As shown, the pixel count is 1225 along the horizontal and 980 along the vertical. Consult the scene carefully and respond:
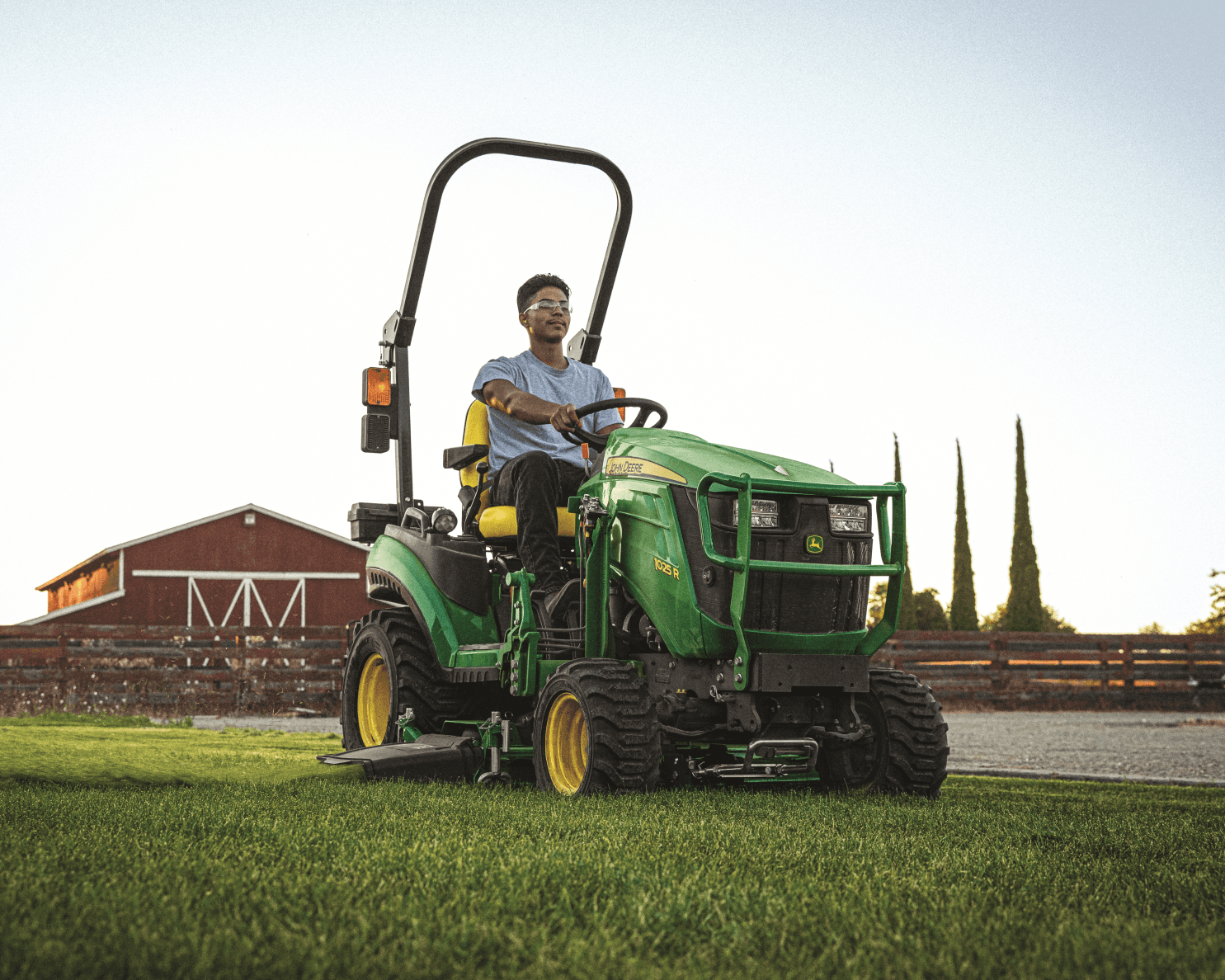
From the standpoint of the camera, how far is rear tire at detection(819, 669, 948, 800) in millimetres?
4773

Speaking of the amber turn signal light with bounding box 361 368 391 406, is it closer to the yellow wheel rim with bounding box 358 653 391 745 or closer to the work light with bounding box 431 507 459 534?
the work light with bounding box 431 507 459 534

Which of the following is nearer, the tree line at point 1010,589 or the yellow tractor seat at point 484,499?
the yellow tractor seat at point 484,499

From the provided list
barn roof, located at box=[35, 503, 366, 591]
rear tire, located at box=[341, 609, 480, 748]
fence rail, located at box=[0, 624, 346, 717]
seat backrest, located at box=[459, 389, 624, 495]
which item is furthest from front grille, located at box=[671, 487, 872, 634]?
barn roof, located at box=[35, 503, 366, 591]

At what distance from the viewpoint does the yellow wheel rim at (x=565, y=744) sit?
4.72 metres

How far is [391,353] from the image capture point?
21.5 ft

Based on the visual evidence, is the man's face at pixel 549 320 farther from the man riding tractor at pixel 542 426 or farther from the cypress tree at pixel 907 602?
the cypress tree at pixel 907 602

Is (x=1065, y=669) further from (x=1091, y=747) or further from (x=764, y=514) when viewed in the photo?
(x=764, y=514)

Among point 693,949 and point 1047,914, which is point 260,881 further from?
point 1047,914

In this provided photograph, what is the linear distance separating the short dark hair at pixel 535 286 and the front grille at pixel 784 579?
1.81m

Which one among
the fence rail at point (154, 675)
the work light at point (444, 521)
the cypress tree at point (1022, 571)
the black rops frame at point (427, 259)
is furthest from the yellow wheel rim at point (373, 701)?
the cypress tree at point (1022, 571)

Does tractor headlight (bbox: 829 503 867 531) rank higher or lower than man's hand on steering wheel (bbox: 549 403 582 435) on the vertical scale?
lower

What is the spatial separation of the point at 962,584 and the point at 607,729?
35.9 m

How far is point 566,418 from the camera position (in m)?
5.20

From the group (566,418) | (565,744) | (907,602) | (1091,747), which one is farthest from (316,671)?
(907,602)
